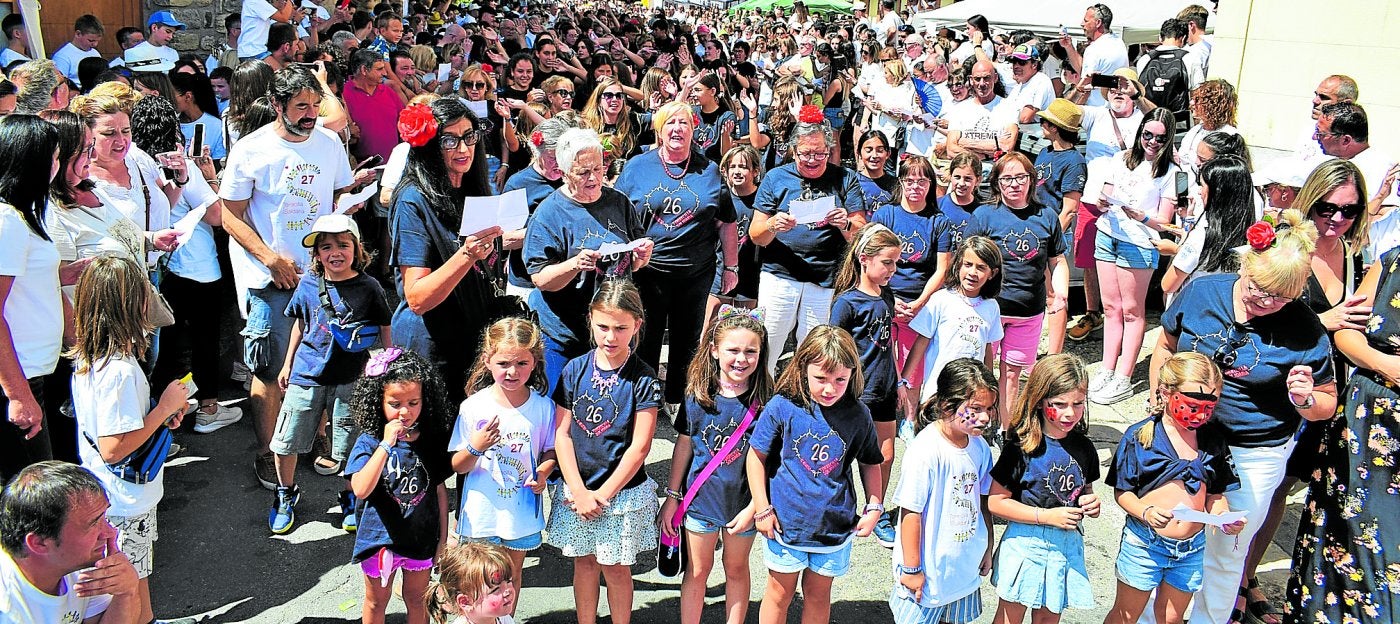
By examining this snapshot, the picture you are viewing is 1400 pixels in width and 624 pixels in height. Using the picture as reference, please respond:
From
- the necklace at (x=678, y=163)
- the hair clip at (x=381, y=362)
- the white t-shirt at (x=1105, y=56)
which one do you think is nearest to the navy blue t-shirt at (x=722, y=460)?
the hair clip at (x=381, y=362)

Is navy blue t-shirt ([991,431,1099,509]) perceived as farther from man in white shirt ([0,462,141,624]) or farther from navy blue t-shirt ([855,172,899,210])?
man in white shirt ([0,462,141,624])

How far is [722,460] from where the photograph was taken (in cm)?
387

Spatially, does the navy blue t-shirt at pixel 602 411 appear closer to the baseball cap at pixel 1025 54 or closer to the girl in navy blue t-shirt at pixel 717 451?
the girl in navy blue t-shirt at pixel 717 451

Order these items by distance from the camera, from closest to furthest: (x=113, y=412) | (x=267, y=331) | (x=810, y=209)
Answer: (x=113, y=412) < (x=267, y=331) < (x=810, y=209)

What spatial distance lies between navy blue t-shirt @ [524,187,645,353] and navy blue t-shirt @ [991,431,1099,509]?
173 centimetres

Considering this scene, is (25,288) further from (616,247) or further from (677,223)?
(677,223)

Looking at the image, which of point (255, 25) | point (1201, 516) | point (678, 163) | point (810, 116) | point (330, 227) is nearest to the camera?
point (1201, 516)

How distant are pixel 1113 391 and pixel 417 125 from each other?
446cm

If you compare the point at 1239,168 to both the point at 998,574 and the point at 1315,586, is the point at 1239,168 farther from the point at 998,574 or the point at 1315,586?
the point at 998,574

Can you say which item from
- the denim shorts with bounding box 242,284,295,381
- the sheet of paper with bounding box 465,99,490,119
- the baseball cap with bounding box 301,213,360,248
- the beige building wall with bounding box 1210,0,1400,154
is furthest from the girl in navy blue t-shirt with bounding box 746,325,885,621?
the beige building wall with bounding box 1210,0,1400,154

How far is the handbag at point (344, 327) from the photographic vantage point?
15.4 feet

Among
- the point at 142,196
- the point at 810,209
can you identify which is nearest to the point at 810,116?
the point at 810,209

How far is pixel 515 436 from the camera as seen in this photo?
384 centimetres

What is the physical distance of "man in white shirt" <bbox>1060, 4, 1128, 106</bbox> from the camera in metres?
10.2
